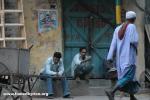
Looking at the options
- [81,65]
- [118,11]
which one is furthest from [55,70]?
[118,11]

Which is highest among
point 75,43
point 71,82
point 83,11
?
point 83,11

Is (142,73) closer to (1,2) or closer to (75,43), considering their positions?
(75,43)

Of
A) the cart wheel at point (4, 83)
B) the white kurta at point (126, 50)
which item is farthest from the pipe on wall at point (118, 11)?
the cart wheel at point (4, 83)

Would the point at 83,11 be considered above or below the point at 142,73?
above

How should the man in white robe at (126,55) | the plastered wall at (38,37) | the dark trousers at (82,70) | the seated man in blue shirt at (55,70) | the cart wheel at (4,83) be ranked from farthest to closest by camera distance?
the plastered wall at (38,37) < the dark trousers at (82,70) < the seated man in blue shirt at (55,70) < the cart wheel at (4,83) < the man in white robe at (126,55)

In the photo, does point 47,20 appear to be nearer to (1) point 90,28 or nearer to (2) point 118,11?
(1) point 90,28

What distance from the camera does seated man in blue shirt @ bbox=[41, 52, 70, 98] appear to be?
11992 millimetres

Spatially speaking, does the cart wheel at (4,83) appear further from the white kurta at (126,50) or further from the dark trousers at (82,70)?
the dark trousers at (82,70)

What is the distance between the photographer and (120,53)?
9141 millimetres

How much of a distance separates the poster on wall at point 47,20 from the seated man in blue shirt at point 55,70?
2.97 ft

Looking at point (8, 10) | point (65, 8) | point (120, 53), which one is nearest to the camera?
point (120, 53)

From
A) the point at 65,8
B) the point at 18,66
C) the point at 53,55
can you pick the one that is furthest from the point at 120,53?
the point at 65,8

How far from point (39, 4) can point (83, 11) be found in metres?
1.21

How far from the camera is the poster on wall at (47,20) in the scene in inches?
503
